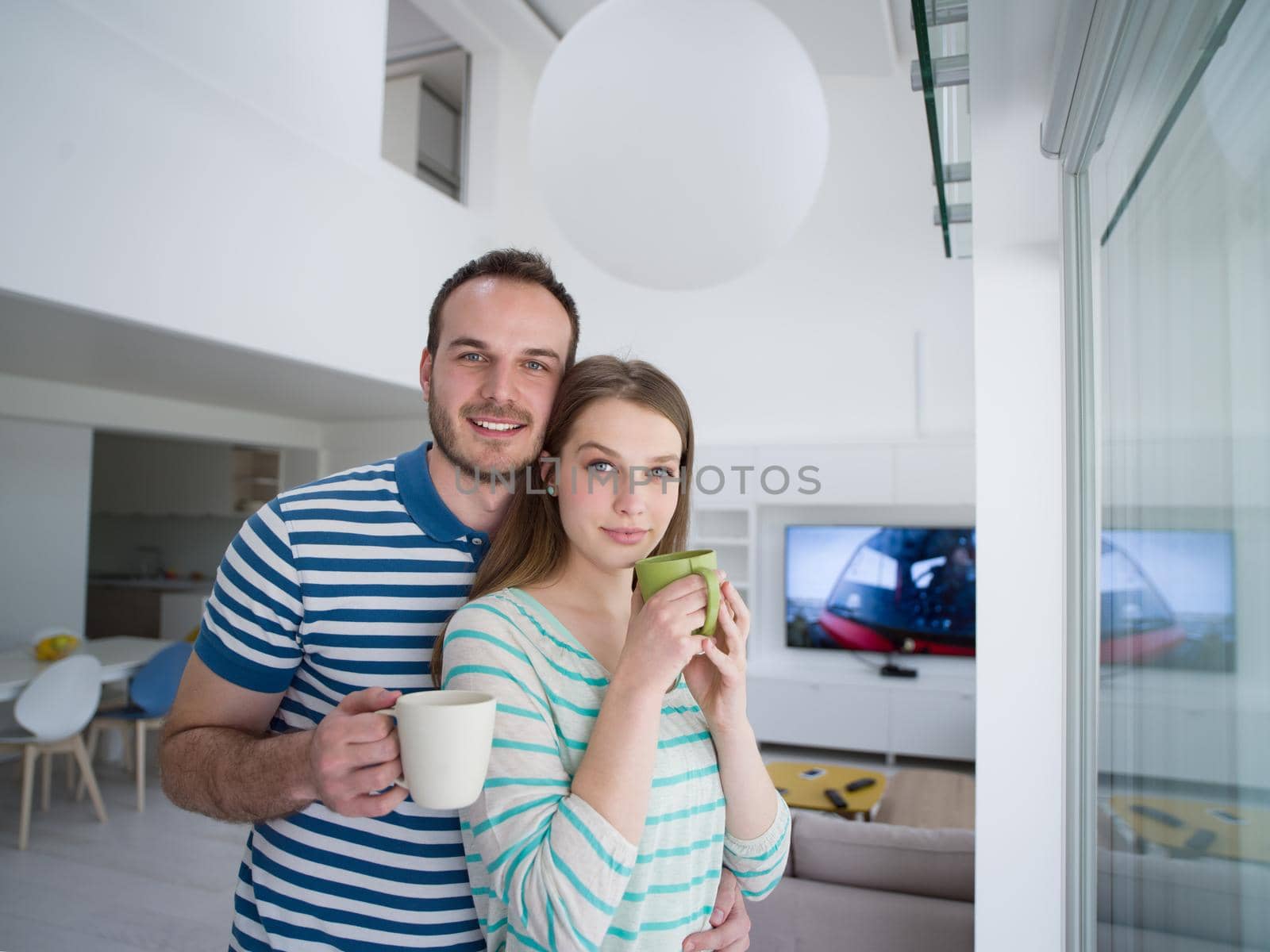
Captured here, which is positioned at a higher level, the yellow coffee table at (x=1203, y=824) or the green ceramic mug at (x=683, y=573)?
the green ceramic mug at (x=683, y=573)

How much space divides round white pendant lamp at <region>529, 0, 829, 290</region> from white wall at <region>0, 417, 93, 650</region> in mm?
4977

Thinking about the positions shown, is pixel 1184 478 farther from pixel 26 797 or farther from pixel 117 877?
pixel 26 797

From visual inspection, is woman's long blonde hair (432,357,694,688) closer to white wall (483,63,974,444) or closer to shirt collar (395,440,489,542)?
shirt collar (395,440,489,542)

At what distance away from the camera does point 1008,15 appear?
117cm

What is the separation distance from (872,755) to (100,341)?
489 cm

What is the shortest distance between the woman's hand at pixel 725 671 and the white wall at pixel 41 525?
5.85 meters

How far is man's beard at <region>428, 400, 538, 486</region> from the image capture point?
3.60ft

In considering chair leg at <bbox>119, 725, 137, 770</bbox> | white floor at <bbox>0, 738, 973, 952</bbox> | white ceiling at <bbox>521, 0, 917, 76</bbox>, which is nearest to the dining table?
chair leg at <bbox>119, 725, 137, 770</bbox>

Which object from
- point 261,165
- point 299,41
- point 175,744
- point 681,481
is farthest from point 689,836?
point 299,41

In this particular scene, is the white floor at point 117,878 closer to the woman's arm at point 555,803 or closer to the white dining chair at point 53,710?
the white dining chair at point 53,710

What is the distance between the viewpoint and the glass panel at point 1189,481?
642 millimetres

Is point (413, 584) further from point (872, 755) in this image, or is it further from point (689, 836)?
point (872, 755)

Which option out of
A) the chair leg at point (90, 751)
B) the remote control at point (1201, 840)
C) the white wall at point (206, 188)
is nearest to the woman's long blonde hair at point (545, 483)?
the remote control at point (1201, 840)

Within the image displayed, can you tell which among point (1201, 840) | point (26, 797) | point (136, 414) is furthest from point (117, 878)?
point (1201, 840)
